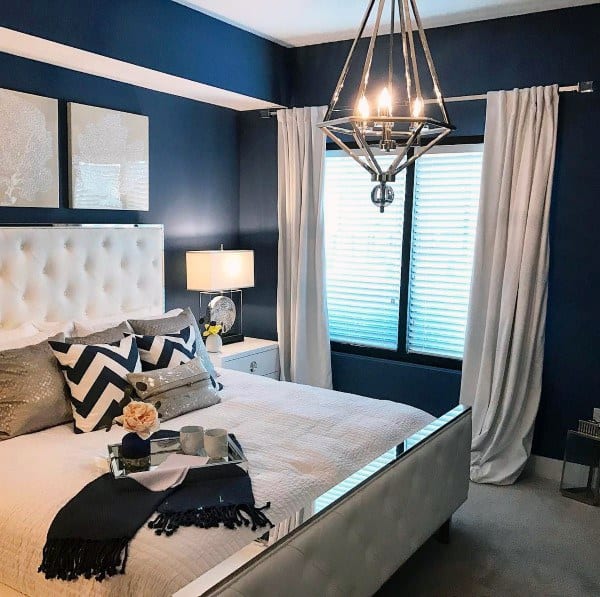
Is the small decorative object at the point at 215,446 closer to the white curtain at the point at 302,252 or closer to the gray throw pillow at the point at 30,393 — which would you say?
the gray throw pillow at the point at 30,393

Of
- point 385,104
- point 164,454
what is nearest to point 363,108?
point 385,104

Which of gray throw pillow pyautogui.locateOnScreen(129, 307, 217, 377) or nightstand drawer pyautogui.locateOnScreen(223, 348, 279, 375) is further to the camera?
nightstand drawer pyautogui.locateOnScreen(223, 348, 279, 375)

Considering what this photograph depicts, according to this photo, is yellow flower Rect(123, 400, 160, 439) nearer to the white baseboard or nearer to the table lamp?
the table lamp

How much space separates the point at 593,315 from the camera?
3678 mm

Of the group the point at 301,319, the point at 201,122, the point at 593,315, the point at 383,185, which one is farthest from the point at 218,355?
the point at 383,185

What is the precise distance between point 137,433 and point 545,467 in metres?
2.65

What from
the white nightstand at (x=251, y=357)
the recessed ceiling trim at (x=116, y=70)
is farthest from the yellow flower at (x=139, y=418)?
the recessed ceiling trim at (x=116, y=70)

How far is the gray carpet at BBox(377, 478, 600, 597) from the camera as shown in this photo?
9.07 ft

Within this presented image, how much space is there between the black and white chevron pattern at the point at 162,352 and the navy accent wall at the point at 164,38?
1455mm

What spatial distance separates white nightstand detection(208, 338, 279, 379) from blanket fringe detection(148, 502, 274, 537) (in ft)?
6.46

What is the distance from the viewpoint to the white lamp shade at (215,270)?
13.9 ft

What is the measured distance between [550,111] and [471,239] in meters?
0.89

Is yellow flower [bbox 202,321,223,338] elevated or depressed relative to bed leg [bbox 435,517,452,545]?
elevated

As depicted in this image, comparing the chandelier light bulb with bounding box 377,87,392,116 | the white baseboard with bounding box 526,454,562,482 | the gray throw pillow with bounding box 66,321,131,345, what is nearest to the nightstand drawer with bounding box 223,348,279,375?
the gray throw pillow with bounding box 66,321,131,345
